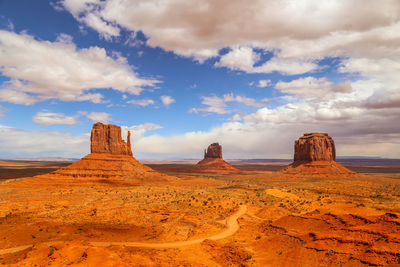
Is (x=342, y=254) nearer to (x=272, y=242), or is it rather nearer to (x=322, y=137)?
(x=272, y=242)

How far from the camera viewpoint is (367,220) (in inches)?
773

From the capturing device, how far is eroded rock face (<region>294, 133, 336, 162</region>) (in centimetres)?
10100

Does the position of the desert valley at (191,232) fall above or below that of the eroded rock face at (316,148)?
below

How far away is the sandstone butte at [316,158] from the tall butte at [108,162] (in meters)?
61.9

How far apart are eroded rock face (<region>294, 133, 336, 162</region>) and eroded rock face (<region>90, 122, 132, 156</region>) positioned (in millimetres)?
82069

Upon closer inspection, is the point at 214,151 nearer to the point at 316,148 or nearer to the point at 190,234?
the point at 316,148

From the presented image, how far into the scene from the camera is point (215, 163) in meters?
154

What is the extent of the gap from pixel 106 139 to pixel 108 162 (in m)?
8.69

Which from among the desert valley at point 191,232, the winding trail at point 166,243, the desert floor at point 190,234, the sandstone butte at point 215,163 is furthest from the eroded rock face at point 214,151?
the winding trail at point 166,243

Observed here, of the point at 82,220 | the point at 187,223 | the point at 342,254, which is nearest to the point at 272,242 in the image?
the point at 342,254

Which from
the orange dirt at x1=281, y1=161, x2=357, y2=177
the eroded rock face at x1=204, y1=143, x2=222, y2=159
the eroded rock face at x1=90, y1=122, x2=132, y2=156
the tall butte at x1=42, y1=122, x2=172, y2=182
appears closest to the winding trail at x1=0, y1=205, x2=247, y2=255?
the tall butte at x1=42, y1=122, x2=172, y2=182

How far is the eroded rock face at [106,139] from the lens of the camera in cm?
7475

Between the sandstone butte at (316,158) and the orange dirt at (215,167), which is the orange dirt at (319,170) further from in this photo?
the orange dirt at (215,167)

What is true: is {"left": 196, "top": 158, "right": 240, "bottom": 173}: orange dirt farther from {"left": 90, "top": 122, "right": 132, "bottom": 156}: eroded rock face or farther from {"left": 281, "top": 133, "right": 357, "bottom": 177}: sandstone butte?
{"left": 90, "top": 122, "right": 132, "bottom": 156}: eroded rock face
